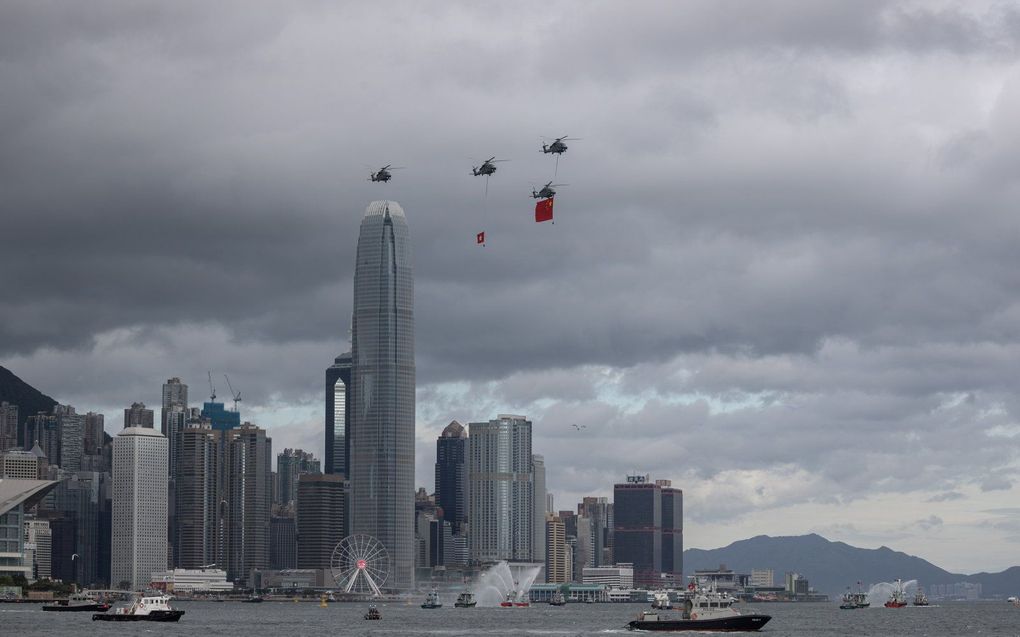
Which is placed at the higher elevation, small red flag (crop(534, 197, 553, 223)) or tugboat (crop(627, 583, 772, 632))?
small red flag (crop(534, 197, 553, 223))

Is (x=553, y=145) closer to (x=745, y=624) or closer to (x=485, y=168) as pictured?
(x=485, y=168)

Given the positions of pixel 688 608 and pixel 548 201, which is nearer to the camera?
pixel 548 201

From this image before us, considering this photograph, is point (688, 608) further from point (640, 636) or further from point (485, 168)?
point (485, 168)

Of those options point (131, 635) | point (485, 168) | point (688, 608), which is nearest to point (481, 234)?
point (485, 168)

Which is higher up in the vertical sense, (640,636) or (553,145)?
(553,145)

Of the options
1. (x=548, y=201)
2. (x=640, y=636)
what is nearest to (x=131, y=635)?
(x=640, y=636)

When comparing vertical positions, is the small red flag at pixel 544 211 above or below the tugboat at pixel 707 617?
above
